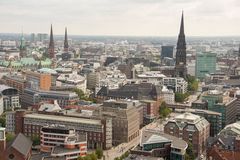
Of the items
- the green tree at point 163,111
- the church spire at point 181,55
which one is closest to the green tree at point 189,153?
the green tree at point 163,111

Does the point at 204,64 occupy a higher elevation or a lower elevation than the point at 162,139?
higher

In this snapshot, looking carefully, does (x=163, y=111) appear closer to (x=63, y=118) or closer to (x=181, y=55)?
(x=63, y=118)

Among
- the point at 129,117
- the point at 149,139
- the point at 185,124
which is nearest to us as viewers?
the point at 149,139

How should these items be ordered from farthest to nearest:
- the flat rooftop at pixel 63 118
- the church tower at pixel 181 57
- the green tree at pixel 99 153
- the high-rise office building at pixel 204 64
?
the high-rise office building at pixel 204 64 → the church tower at pixel 181 57 → the flat rooftop at pixel 63 118 → the green tree at pixel 99 153

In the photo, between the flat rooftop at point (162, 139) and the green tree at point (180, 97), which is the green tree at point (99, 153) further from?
the green tree at point (180, 97)

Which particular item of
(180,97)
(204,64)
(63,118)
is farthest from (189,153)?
(204,64)

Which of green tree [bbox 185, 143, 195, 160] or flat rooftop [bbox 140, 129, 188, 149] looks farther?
green tree [bbox 185, 143, 195, 160]

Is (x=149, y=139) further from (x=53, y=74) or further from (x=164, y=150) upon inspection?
(x=53, y=74)

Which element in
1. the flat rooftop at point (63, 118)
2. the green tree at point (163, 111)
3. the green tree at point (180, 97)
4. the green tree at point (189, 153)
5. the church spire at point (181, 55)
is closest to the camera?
the green tree at point (189, 153)

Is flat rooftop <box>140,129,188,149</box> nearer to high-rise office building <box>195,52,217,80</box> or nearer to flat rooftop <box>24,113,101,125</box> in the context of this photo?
flat rooftop <box>24,113,101,125</box>

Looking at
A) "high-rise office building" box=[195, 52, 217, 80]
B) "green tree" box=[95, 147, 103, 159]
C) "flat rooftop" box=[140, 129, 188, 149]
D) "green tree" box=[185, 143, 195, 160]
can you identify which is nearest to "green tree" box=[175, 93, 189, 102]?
"green tree" box=[185, 143, 195, 160]

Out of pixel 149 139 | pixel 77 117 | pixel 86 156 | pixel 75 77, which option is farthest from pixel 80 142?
pixel 75 77
